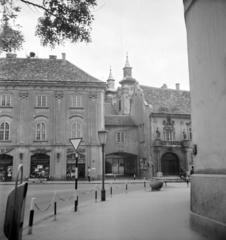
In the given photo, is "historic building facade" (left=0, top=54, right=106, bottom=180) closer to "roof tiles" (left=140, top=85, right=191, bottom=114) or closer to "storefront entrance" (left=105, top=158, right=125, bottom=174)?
"roof tiles" (left=140, top=85, right=191, bottom=114)

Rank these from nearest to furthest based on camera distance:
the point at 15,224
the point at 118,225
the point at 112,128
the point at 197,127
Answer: the point at 15,224 < the point at 197,127 < the point at 118,225 < the point at 112,128

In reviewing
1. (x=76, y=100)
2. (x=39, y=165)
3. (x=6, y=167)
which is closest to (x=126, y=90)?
(x=76, y=100)

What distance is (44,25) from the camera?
7188mm

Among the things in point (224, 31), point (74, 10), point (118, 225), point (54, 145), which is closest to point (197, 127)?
point (224, 31)

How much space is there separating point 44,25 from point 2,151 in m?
27.3

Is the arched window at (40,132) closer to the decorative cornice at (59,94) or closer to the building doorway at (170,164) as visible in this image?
the decorative cornice at (59,94)

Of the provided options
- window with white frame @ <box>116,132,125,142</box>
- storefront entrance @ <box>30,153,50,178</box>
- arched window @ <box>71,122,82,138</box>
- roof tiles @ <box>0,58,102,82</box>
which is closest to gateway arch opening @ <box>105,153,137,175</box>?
window with white frame @ <box>116,132,125,142</box>

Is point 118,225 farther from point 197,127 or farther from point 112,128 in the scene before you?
point 112,128

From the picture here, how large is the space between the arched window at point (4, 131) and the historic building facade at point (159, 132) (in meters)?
12.8

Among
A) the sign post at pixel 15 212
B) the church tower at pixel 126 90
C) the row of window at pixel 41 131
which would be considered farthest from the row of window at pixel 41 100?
the church tower at pixel 126 90

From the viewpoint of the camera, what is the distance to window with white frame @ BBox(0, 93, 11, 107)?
33.1m

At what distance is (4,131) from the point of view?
3256cm

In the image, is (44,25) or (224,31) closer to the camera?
(224,31)

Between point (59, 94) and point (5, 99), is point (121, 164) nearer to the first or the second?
point (59, 94)
